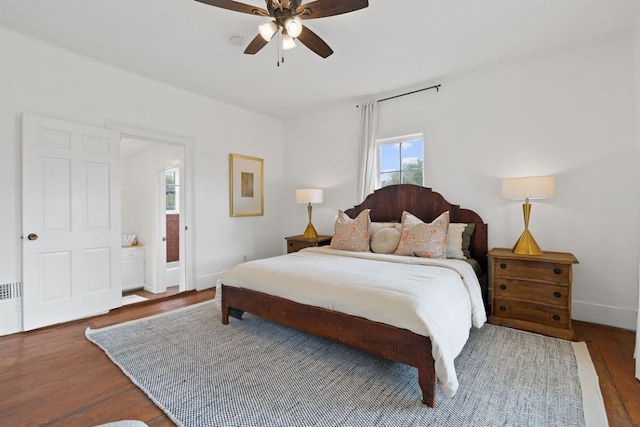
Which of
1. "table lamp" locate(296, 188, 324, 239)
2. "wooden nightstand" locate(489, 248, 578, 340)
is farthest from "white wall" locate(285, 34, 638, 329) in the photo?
"table lamp" locate(296, 188, 324, 239)

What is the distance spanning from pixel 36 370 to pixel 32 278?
1112 millimetres

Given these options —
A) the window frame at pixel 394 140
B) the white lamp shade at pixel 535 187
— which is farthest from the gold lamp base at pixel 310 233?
the white lamp shade at pixel 535 187

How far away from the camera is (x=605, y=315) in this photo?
2.82 metres

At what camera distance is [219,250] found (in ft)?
14.8

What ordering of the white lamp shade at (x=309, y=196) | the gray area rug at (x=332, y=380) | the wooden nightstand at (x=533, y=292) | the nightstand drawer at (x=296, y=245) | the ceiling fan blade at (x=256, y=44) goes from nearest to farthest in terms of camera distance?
the gray area rug at (x=332, y=380)
the ceiling fan blade at (x=256, y=44)
the wooden nightstand at (x=533, y=292)
the nightstand drawer at (x=296, y=245)
the white lamp shade at (x=309, y=196)

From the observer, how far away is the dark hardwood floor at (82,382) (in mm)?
1632

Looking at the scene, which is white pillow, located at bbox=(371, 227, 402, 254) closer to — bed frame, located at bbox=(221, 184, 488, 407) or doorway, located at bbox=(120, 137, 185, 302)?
bed frame, located at bbox=(221, 184, 488, 407)

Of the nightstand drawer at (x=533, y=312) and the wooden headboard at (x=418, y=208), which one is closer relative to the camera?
the nightstand drawer at (x=533, y=312)

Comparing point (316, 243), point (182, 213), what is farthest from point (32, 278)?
point (316, 243)

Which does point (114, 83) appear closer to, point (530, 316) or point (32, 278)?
point (32, 278)

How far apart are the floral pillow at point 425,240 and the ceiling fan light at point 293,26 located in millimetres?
2165

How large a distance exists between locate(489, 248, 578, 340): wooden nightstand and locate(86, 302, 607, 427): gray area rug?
0.14 metres

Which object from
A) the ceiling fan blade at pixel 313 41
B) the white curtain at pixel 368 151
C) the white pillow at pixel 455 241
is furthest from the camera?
the white curtain at pixel 368 151

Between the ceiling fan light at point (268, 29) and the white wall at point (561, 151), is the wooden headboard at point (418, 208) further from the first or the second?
the ceiling fan light at point (268, 29)
